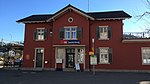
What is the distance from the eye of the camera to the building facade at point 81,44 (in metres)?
25.5

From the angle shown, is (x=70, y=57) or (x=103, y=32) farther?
(x=70, y=57)

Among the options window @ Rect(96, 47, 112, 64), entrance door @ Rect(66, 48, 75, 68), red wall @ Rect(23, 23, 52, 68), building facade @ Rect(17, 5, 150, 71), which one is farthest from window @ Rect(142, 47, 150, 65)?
red wall @ Rect(23, 23, 52, 68)

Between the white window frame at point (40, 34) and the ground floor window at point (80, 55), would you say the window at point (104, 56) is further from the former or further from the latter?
the white window frame at point (40, 34)

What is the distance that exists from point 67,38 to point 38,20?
4.73 meters

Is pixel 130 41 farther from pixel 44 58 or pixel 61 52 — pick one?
pixel 44 58

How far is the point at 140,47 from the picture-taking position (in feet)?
83.3

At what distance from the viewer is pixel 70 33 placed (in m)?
27.1

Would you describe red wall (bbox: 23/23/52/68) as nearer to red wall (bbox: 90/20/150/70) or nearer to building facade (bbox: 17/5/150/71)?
building facade (bbox: 17/5/150/71)

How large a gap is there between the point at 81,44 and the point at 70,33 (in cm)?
201

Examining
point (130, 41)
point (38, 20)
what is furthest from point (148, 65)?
point (38, 20)

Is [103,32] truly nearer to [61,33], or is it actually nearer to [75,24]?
[75,24]

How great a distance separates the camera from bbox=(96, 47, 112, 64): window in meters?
26.0

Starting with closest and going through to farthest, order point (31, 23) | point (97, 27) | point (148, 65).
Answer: point (148, 65) < point (97, 27) < point (31, 23)

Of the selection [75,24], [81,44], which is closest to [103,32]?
[81,44]
